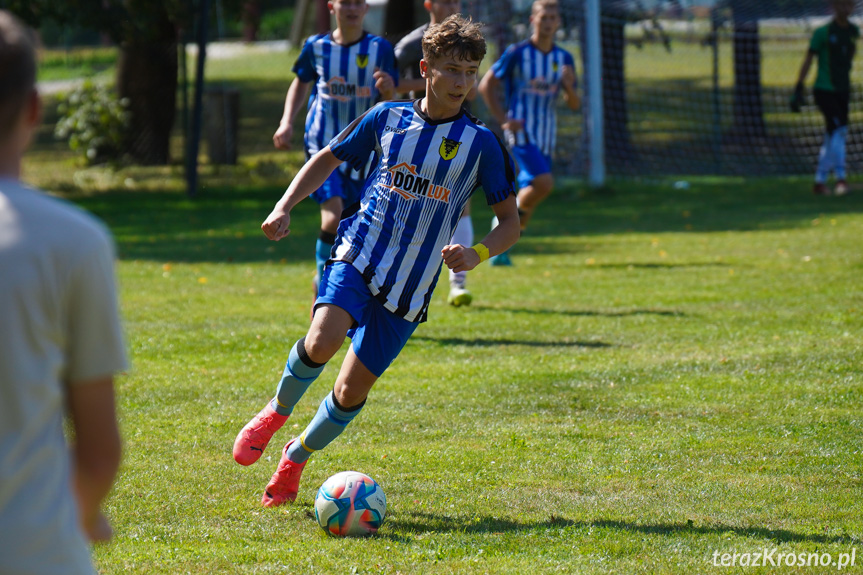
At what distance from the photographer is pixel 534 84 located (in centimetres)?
978

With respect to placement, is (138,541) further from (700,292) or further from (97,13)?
(97,13)

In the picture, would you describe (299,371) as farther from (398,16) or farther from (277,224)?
(398,16)

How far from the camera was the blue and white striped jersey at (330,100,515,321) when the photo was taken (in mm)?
4062

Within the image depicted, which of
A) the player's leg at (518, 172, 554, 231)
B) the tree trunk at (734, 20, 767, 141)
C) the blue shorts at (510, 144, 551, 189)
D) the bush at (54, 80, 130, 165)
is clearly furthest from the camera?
the tree trunk at (734, 20, 767, 141)

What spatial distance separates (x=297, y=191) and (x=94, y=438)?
7.66 feet

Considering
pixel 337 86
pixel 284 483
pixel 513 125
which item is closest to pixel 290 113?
pixel 337 86

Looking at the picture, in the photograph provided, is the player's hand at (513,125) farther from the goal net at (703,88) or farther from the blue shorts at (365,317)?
the goal net at (703,88)

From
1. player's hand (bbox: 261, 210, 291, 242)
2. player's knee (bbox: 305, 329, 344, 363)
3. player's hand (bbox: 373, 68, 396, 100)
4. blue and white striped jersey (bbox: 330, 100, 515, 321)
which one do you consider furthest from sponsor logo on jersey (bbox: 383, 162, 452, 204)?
player's hand (bbox: 373, 68, 396, 100)

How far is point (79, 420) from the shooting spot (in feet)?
5.67

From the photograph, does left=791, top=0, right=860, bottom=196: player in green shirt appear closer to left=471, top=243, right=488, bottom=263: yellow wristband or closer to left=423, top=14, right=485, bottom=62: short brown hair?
left=423, top=14, right=485, bottom=62: short brown hair

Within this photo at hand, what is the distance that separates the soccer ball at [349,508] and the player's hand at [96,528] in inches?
77.5

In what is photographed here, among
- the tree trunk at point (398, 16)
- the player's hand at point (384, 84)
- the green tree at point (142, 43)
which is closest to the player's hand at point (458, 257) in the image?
the player's hand at point (384, 84)

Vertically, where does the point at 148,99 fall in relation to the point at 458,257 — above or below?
below

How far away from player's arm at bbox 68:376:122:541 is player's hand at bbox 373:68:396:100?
515cm
